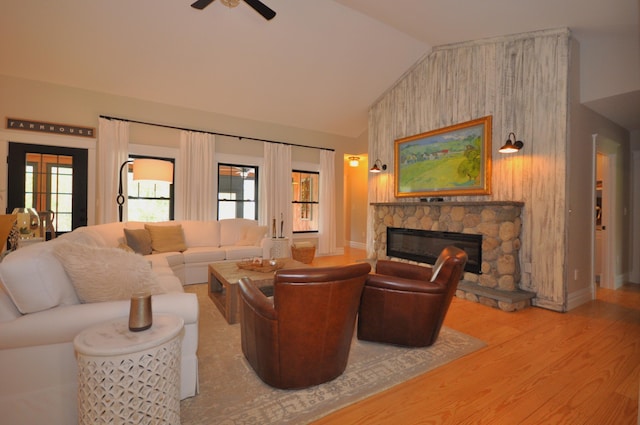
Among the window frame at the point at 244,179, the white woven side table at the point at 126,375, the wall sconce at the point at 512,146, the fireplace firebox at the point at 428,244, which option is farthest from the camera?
the window frame at the point at 244,179

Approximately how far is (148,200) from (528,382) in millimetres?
5933

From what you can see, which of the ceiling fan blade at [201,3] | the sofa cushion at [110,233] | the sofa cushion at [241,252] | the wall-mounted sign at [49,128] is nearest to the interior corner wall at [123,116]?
the wall-mounted sign at [49,128]

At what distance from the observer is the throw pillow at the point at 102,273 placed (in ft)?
5.48

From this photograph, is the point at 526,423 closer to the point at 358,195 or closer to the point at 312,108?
the point at 312,108

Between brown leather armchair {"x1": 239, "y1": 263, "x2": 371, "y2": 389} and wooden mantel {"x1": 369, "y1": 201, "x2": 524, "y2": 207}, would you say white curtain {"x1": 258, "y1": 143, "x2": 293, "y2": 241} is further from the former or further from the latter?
brown leather armchair {"x1": 239, "y1": 263, "x2": 371, "y2": 389}

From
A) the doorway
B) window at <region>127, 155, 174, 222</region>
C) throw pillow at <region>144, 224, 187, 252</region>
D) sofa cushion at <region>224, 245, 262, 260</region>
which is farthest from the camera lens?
window at <region>127, 155, 174, 222</region>

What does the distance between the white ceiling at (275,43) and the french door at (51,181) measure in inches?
44.0

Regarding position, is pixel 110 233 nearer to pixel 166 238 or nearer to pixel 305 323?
pixel 166 238

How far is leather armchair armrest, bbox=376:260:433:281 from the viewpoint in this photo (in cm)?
292

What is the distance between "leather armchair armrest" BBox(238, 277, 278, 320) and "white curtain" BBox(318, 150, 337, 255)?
17.5 ft

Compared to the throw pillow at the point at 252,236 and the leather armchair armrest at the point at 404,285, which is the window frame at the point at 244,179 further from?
the leather armchair armrest at the point at 404,285

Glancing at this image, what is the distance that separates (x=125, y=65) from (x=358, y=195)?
265 inches

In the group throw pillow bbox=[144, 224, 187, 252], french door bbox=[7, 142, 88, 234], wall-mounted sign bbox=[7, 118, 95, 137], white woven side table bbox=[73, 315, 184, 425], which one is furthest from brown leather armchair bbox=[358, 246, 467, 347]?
wall-mounted sign bbox=[7, 118, 95, 137]

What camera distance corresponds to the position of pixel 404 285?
7.93ft
